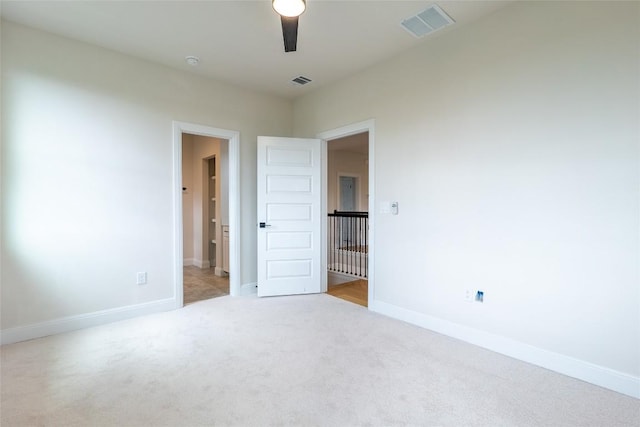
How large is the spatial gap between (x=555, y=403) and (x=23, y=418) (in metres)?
3.19

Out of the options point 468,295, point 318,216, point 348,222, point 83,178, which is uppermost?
point 83,178

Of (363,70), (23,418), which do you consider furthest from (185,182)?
(23,418)

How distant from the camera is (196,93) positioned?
3793 mm

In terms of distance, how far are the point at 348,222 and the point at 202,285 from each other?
331 centimetres

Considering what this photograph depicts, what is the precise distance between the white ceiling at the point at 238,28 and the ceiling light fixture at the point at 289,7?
2.36 feet

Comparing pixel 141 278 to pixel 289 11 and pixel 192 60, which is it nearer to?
pixel 192 60

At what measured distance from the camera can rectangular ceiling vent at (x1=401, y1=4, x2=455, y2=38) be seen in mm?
2553

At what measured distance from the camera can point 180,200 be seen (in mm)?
3609

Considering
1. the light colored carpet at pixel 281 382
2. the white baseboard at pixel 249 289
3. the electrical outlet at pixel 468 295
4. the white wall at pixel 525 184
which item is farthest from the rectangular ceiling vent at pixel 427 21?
the white baseboard at pixel 249 289

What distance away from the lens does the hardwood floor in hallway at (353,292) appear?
13.0 feet

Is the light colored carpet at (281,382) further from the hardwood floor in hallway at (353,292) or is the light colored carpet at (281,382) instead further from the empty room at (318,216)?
the hardwood floor in hallway at (353,292)

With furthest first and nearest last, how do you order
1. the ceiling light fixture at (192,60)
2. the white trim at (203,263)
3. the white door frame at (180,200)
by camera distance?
1. the white trim at (203,263)
2. the white door frame at (180,200)
3. the ceiling light fixture at (192,60)

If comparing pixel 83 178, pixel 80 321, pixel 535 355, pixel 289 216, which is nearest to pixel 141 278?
pixel 80 321

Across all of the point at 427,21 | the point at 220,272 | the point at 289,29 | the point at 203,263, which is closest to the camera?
the point at 289,29
